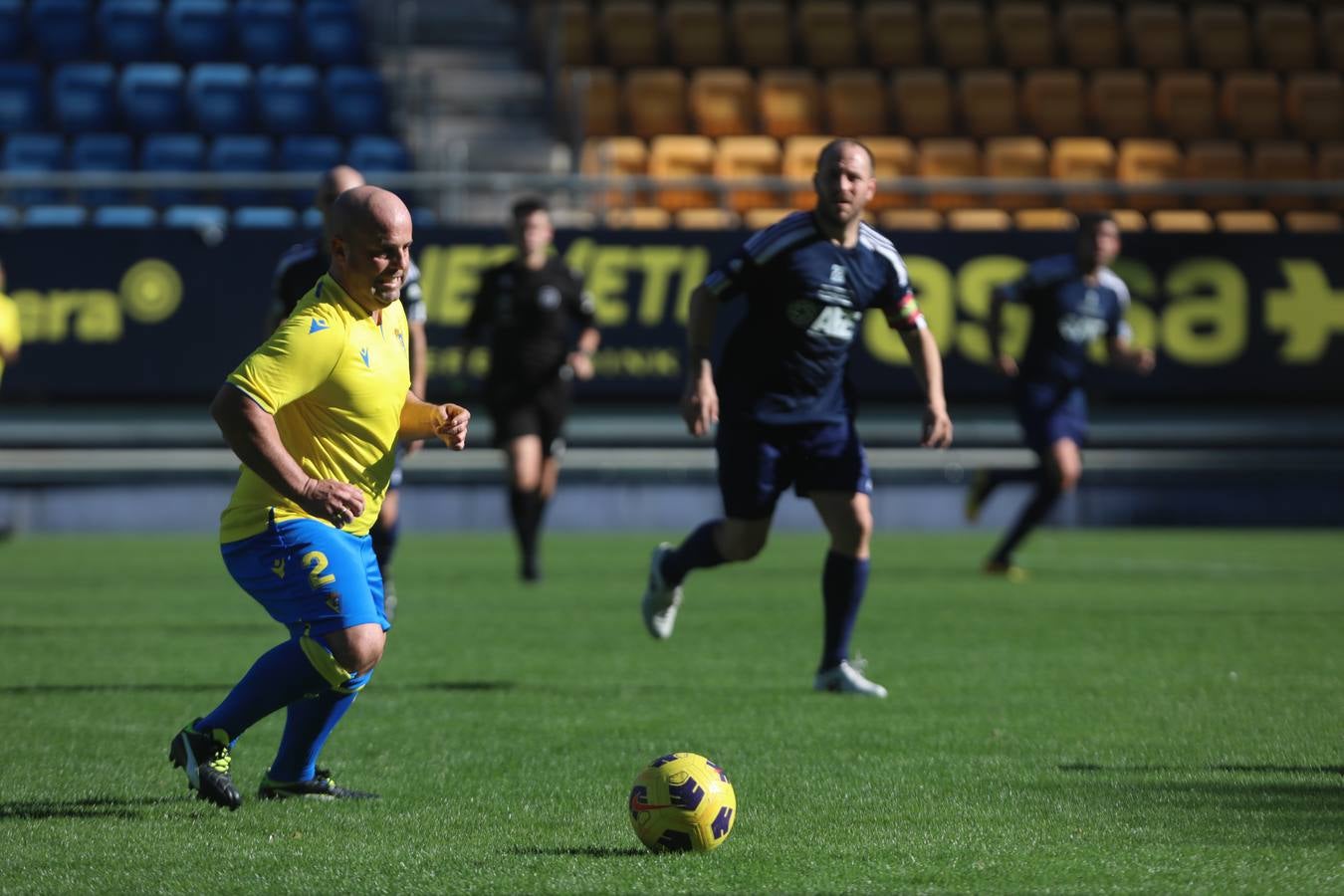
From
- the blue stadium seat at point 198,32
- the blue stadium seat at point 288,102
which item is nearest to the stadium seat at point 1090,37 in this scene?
the blue stadium seat at point 288,102

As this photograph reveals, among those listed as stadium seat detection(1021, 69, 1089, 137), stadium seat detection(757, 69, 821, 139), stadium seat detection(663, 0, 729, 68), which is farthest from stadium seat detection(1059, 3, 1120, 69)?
stadium seat detection(663, 0, 729, 68)

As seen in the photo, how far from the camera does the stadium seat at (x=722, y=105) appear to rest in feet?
70.9

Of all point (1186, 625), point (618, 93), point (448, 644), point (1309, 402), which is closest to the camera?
point (448, 644)

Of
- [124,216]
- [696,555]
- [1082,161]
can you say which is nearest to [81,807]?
[696,555]

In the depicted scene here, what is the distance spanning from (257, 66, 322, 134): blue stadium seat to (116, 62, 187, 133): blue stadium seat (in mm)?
891

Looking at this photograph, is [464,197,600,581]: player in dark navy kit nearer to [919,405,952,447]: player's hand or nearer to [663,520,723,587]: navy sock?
[663,520,723,587]: navy sock

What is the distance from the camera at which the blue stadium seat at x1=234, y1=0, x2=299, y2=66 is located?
2270cm

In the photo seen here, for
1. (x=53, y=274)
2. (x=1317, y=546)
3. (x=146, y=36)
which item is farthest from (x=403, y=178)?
(x=1317, y=546)

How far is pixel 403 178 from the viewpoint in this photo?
1741 cm

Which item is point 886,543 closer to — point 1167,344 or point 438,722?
point 1167,344

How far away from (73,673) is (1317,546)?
1192 centimetres

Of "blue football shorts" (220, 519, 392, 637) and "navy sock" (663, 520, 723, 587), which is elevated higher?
"blue football shorts" (220, 519, 392, 637)

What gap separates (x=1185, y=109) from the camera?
74.4 ft

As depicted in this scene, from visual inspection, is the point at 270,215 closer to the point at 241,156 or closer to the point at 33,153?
the point at 241,156
